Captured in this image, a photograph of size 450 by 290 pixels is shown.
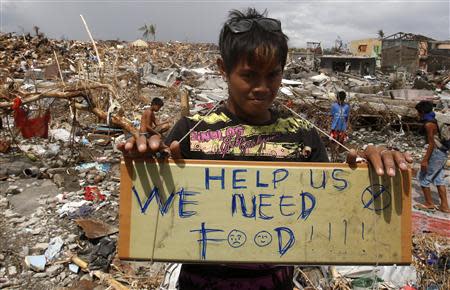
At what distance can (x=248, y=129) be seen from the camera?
138cm

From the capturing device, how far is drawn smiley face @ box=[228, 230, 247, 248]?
130 cm

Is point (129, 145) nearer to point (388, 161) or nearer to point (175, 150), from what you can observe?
point (175, 150)

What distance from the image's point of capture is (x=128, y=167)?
1.24 meters

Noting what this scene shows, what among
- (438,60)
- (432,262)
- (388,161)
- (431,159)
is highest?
(438,60)

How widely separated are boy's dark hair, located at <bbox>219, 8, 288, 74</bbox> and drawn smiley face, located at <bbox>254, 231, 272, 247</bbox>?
577mm

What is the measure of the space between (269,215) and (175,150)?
1.28 feet

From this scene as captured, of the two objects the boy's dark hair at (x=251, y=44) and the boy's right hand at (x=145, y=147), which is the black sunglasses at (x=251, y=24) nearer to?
the boy's dark hair at (x=251, y=44)

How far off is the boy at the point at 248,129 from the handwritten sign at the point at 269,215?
0.08m

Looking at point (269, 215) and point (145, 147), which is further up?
point (145, 147)

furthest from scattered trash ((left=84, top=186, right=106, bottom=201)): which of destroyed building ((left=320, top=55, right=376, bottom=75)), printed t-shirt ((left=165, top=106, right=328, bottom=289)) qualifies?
destroyed building ((left=320, top=55, right=376, bottom=75))

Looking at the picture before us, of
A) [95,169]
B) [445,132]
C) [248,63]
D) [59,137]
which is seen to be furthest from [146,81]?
[248,63]

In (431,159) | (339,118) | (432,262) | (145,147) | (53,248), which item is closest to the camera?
(145,147)

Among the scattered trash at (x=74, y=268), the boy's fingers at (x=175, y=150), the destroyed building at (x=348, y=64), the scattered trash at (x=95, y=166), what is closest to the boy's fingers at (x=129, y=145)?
the boy's fingers at (x=175, y=150)

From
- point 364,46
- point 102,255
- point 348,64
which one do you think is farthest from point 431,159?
point 364,46
